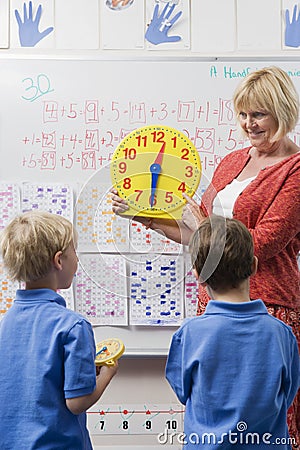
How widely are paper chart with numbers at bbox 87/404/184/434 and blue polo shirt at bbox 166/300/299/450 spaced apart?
37.2 inches

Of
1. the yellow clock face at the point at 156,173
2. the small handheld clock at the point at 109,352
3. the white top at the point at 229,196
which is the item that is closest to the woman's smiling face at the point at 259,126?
the white top at the point at 229,196

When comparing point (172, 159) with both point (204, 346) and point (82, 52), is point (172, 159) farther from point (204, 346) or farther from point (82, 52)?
point (82, 52)

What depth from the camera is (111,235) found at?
1799 millimetres

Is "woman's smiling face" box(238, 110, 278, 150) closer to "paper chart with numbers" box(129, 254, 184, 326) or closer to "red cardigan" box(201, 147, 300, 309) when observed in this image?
"red cardigan" box(201, 147, 300, 309)

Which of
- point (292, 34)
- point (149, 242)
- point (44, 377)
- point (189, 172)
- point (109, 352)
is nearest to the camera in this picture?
point (44, 377)

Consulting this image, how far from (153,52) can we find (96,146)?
16.1 inches

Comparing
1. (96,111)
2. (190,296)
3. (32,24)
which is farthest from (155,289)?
(32,24)

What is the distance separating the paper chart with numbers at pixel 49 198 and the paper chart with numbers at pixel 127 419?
710 millimetres

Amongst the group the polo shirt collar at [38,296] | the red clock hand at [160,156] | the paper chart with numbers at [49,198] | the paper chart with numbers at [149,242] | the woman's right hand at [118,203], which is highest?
the red clock hand at [160,156]

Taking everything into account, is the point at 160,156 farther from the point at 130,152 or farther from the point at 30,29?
the point at 30,29

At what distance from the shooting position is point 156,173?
1.54 metres

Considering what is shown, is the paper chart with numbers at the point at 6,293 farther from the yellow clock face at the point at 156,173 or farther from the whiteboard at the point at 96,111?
the yellow clock face at the point at 156,173

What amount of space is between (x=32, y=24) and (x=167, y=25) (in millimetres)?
500

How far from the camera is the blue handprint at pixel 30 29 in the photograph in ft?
7.53
